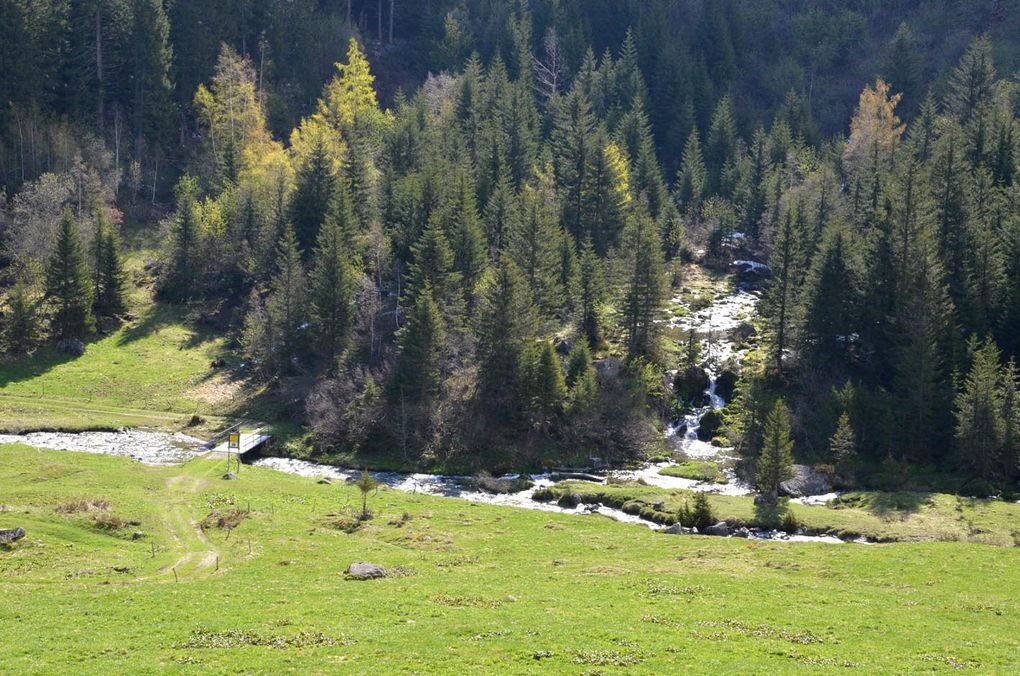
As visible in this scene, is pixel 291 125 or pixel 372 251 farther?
pixel 291 125

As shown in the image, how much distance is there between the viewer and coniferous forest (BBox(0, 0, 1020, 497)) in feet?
300

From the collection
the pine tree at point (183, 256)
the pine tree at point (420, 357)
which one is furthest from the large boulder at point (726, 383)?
the pine tree at point (183, 256)

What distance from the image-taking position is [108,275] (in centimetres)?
11750

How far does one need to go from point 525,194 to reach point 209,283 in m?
41.1

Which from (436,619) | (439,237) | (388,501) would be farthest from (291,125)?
(436,619)

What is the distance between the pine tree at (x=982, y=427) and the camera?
78625mm

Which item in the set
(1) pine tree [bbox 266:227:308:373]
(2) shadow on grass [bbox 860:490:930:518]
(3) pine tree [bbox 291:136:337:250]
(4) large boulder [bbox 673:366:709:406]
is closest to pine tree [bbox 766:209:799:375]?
(4) large boulder [bbox 673:366:709:406]

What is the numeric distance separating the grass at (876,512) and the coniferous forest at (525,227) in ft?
12.6

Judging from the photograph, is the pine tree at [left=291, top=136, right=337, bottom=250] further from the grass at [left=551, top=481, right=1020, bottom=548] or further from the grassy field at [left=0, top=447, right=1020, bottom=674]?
the grass at [left=551, top=481, right=1020, bottom=548]

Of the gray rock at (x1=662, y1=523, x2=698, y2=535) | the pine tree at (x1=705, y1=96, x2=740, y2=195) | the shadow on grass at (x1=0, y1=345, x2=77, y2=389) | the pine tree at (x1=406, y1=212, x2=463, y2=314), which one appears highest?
the pine tree at (x1=705, y1=96, x2=740, y2=195)

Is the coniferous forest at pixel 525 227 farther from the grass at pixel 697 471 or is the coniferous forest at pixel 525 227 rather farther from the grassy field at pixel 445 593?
the grassy field at pixel 445 593

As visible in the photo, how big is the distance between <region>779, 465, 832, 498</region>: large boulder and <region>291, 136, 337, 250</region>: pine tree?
65.2m

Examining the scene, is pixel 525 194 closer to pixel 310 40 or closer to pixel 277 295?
pixel 277 295

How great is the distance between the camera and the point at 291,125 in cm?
15962
